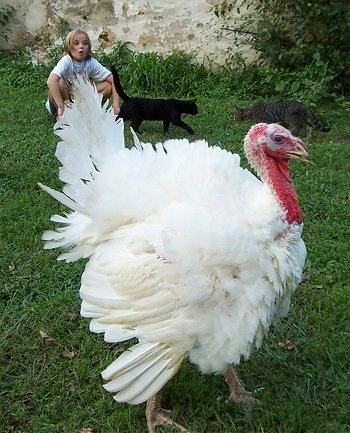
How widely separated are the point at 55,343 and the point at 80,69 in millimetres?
4332

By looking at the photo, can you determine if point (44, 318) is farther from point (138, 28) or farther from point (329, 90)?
point (138, 28)

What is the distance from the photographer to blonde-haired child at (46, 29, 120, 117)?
23.3 ft

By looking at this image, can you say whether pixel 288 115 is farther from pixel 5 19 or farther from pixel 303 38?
pixel 5 19

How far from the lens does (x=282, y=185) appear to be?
2854 millimetres

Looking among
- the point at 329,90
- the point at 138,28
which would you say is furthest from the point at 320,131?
the point at 138,28

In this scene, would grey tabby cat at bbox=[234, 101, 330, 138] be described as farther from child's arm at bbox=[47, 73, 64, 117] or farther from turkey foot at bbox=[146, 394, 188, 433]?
turkey foot at bbox=[146, 394, 188, 433]

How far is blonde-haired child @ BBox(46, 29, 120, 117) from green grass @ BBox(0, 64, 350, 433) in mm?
2108

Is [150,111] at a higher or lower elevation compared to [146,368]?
lower

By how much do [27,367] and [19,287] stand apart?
78 centimetres

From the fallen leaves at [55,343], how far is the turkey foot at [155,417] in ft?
2.26

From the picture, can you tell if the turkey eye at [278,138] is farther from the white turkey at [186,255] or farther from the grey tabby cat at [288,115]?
the grey tabby cat at [288,115]

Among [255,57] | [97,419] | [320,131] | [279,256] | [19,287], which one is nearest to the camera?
[279,256]

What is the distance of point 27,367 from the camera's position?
11.4 ft

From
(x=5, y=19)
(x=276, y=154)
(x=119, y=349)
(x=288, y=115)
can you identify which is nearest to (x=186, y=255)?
(x=276, y=154)
